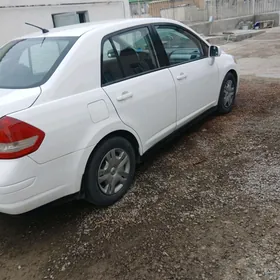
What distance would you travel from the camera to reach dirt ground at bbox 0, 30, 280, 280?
2.18 metres

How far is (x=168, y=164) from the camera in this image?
3.58 m

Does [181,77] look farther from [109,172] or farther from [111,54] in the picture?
[109,172]

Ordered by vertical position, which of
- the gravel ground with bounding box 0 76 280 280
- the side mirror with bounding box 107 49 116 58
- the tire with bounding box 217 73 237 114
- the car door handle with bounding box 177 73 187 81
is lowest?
the gravel ground with bounding box 0 76 280 280

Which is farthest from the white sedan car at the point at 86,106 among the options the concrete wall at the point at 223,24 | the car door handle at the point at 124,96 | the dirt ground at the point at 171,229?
the concrete wall at the point at 223,24

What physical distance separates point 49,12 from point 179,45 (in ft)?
14.7

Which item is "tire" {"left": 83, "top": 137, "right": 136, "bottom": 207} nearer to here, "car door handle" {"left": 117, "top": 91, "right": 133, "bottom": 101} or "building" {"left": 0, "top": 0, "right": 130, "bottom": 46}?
"car door handle" {"left": 117, "top": 91, "right": 133, "bottom": 101}

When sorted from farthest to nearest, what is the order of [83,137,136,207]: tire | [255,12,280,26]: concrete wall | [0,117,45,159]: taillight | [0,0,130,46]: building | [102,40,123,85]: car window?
1. [255,12,280,26]: concrete wall
2. [0,0,130,46]: building
3. [102,40,123,85]: car window
4. [83,137,136,207]: tire
5. [0,117,45,159]: taillight

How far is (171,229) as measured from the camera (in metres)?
2.52

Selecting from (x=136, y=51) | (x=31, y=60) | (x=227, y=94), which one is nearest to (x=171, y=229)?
(x=136, y=51)

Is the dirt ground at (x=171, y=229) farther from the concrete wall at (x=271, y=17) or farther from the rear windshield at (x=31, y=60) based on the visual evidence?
the concrete wall at (x=271, y=17)

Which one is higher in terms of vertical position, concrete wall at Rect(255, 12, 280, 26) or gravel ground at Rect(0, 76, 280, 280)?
gravel ground at Rect(0, 76, 280, 280)

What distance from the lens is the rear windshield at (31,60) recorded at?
98.0 inches

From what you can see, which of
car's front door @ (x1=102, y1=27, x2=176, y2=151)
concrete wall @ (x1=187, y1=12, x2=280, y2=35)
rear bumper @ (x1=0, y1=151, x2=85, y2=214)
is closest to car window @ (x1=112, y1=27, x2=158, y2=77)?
car's front door @ (x1=102, y1=27, x2=176, y2=151)

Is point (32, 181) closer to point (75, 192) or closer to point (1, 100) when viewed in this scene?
point (75, 192)
